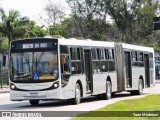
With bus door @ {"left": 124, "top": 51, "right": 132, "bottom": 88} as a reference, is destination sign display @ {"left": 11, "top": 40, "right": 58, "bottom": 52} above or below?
above

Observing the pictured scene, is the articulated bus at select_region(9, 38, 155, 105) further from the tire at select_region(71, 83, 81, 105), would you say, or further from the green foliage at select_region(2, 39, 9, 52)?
the green foliage at select_region(2, 39, 9, 52)

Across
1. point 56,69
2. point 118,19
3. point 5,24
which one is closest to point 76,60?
point 56,69

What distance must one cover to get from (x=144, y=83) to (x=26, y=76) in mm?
12383

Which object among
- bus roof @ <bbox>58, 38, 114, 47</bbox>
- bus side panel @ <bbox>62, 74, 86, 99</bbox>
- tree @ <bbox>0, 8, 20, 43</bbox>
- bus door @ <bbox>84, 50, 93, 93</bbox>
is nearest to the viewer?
bus side panel @ <bbox>62, 74, 86, 99</bbox>

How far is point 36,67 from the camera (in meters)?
24.3

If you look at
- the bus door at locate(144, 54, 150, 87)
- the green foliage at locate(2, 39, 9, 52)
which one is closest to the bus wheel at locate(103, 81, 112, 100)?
the bus door at locate(144, 54, 150, 87)

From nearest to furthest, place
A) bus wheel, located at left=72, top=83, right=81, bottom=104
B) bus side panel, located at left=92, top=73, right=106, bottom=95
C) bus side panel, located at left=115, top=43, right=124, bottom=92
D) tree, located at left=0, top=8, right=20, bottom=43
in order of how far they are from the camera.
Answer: bus wheel, located at left=72, top=83, right=81, bottom=104 < bus side panel, located at left=92, top=73, right=106, bottom=95 < bus side panel, located at left=115, top=43, right=124, bottom=92 < tree, located at left=0, top=8, right=20, bottom=43

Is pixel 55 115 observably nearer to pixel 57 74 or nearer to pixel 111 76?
pixel 57 74

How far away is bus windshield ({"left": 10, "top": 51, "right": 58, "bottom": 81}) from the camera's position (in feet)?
79.2

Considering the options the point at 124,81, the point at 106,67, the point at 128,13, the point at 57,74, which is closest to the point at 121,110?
the point at 57,74

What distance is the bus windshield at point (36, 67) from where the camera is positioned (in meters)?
24.1

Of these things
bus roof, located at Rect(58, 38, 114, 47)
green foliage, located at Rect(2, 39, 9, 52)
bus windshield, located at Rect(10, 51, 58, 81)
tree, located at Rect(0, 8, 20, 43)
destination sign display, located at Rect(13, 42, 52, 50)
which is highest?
tree, located at Rect(0, 8, 20, 43)

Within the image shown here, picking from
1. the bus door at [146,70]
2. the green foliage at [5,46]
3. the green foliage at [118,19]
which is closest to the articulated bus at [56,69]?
the bus door at [146,70]

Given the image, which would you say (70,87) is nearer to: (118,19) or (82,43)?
(82,43)
